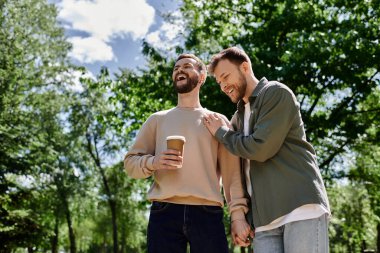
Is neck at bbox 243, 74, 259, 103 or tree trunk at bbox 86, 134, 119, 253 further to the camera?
tree trunk at bbox 86, 134, 119, 253

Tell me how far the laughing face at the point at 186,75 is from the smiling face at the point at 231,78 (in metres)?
0.38

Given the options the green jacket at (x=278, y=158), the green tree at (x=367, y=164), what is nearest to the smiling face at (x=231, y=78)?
the green jacket at (x=278, y=158)

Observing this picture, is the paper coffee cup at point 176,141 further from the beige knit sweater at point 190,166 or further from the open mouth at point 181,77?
the open mouth at point 181,77

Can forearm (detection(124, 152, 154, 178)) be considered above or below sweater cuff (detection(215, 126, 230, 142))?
below

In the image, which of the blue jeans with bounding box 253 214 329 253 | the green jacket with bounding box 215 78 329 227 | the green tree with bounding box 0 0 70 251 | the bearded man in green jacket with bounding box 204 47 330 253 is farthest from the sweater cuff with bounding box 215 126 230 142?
the green tree with bounding box 0 0 70 251

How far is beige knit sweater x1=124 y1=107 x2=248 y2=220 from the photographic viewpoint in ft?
11.2

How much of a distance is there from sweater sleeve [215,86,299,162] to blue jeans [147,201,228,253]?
2.03 feet

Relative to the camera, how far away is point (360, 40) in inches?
408

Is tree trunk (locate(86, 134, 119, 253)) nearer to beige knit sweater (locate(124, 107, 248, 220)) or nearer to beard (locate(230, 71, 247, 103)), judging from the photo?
beige knit sweater (locate(124, 107, 248, 220))

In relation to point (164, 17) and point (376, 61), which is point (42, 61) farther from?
point (376, 61)

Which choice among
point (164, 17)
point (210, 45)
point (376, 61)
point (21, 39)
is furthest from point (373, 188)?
point (21, 39)

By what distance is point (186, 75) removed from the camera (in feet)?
12.5

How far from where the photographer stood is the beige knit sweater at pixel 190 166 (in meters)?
3.41

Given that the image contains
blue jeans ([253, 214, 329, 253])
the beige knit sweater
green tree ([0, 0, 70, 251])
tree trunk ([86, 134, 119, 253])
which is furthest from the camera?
tree trunk ([86, 134, 119, 253])
